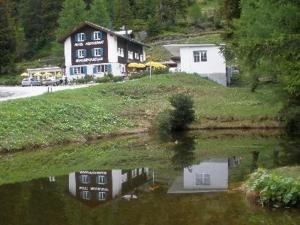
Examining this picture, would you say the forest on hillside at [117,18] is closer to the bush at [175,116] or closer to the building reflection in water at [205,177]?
the bush at [175,116]

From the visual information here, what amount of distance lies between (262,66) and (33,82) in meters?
44.7

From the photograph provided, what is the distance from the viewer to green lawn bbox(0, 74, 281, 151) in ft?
105

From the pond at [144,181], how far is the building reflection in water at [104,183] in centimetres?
3

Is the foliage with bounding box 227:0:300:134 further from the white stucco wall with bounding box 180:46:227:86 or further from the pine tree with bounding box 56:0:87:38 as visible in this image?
the pine tree with bounding box 56:0:87:38

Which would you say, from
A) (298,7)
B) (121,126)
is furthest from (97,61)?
(298,7)

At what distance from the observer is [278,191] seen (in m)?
13.5

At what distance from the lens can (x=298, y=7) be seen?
2203 cm

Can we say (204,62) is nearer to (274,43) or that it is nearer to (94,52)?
(94,52)

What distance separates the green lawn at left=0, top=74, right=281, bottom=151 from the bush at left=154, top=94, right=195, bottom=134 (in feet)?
4.86

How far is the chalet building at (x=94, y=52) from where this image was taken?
74.6 metres

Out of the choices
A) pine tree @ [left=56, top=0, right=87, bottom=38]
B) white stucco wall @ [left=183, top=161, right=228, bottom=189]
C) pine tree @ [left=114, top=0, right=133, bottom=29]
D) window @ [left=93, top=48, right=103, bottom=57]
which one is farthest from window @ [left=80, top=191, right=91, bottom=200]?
pine tree @ [left=114, top=0, right=133, bottom=29]

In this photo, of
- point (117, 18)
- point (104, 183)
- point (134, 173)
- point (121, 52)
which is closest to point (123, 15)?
point (117, 18)

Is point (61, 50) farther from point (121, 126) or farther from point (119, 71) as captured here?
point (121, 126)

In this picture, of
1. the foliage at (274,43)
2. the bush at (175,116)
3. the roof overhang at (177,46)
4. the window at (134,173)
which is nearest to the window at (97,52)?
the roof overhang at (177,46)
